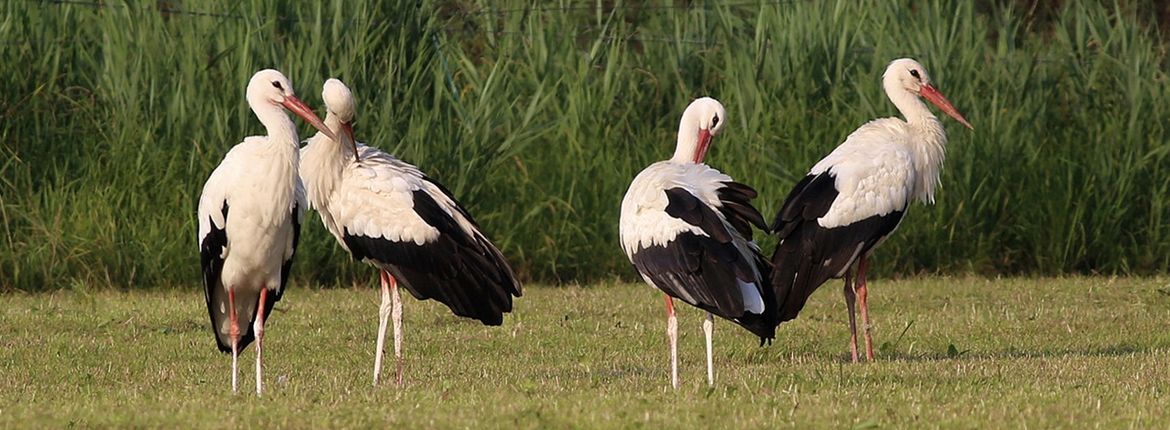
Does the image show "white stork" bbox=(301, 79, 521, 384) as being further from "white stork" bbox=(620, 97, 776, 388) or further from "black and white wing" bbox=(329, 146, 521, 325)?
"white stork" bbox=(620, 97, 776, 388)

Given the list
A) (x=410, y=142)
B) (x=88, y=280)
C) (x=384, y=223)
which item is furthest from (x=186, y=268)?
(x=384, y=223)

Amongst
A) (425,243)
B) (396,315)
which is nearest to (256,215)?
(425,243)

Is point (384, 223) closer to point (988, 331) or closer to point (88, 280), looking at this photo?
point (988, 331)

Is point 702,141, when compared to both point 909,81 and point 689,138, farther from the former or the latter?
point 909,81

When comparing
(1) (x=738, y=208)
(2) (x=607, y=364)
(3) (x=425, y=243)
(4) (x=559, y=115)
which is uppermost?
(1) (x=738, y=208)

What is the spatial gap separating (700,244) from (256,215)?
1802 millimetres

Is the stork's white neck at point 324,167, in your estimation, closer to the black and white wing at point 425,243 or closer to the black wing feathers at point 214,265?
the black and white wing at point 425,243

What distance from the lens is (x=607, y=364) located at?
952 cm

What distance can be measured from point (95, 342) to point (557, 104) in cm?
479

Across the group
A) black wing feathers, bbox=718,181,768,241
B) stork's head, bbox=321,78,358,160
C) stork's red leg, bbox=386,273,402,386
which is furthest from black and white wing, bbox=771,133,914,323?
stork's head, bbox=321,78,358,160

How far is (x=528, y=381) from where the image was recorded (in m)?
8.05

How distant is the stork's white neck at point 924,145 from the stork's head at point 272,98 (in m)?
3.26

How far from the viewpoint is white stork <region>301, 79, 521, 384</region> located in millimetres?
8531

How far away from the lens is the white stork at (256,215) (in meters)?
8.04
